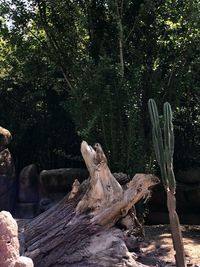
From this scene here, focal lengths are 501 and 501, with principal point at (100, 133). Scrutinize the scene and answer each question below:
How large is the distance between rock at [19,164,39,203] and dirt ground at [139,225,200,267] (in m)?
2.40

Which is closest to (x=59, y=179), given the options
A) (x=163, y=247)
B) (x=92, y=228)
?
(x=163, y=247)

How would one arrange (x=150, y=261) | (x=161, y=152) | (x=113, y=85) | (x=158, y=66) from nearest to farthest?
(x=161, y=152), (x=150, y=261), (x=113, y=85), (x=158, y=66)

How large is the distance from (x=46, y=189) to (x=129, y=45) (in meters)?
3.05

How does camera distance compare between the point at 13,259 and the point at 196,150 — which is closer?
the point at 13,259

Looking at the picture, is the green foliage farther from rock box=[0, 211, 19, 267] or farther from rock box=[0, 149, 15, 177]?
rock box=[0, 149, 15, 177]

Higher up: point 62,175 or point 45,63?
point 45,63

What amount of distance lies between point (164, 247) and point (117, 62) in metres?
3.00

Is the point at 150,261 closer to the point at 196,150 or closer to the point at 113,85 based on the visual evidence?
the point at 113,85

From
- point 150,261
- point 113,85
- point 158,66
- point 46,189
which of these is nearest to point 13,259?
point 150,261

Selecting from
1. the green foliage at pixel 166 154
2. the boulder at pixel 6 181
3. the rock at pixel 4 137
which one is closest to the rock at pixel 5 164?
the boulder at pixel 6 181

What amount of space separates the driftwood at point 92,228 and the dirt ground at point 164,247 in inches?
22.2

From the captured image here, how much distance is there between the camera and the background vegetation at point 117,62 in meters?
7.57

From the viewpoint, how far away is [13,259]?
317 cm

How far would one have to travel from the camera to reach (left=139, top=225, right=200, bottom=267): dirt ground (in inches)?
223
